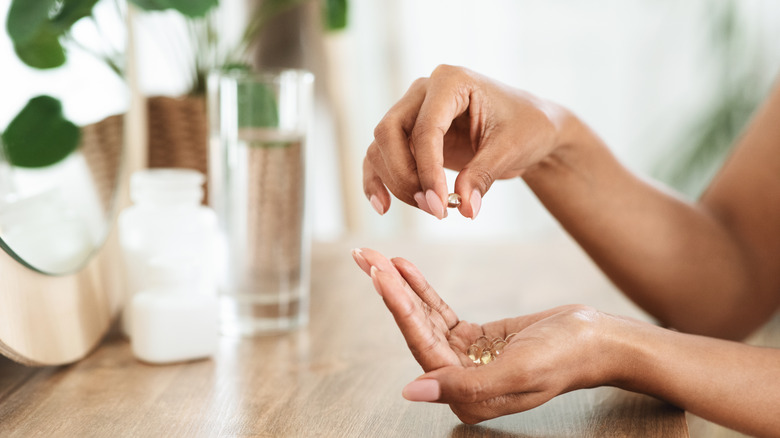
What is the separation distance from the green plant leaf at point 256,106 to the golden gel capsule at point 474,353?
0.37 m

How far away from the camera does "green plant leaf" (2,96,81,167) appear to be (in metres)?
0.69

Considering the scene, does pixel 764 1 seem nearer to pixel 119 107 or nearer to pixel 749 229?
pixel 749 229

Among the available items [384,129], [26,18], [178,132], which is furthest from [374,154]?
[178,132]

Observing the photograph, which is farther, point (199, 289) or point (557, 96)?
point (557, 96)

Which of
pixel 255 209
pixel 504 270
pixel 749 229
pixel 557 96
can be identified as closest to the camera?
pixel 255 209

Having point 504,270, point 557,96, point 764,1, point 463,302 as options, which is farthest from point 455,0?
point 463,302

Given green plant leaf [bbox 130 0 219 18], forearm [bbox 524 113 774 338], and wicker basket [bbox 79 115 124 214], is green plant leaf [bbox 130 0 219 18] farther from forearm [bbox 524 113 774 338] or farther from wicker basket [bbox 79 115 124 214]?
forearm [bbox 524 113 774 338]

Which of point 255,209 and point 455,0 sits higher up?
point 455,0

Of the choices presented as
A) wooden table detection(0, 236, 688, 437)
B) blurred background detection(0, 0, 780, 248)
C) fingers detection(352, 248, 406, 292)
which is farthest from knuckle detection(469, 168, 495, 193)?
blurred background detection(0, 0, 780, 248)

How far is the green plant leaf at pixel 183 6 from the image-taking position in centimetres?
81

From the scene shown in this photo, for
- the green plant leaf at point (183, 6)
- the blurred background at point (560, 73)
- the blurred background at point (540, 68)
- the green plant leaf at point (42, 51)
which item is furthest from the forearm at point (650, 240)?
the blurred background at point (560, 73)

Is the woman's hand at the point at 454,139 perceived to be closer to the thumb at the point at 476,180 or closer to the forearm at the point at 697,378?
the thumb at the point at 476,180

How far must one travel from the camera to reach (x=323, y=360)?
819 mm

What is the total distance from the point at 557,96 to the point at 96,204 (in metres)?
2.09
